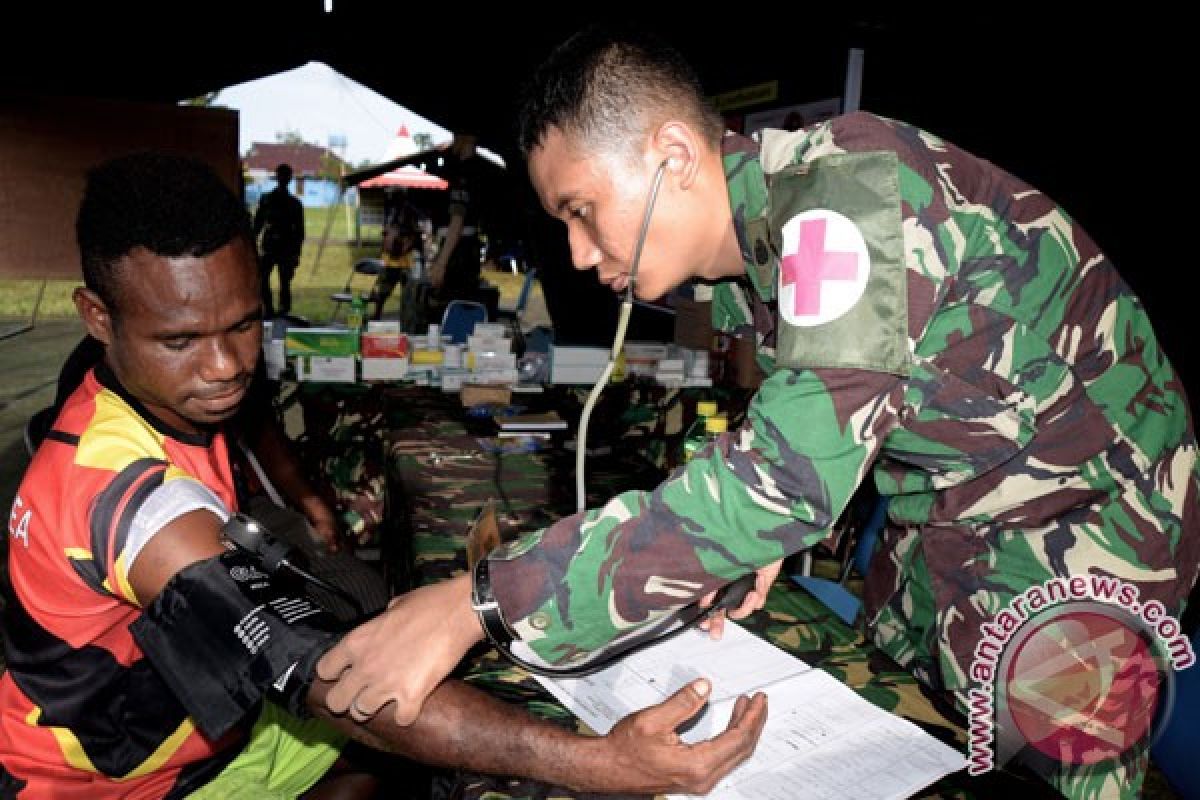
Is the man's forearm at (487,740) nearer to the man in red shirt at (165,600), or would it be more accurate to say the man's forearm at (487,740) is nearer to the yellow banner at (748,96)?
the man in red shirt at (165,600)

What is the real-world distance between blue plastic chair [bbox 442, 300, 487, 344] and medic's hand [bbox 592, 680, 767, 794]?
445 cm

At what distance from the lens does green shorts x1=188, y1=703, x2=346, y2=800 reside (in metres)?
1.36

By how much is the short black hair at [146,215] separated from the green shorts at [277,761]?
808 millimetres

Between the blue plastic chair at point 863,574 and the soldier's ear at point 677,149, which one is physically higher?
the soldier's ear at point 677,149

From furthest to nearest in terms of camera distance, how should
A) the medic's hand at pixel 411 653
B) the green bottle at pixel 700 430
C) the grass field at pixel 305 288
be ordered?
the grass field at pixel 305 288
the green bottle at pixel 700 430
the medic's hand at pixel 411 653

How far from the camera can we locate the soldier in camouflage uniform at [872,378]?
870 millimetres

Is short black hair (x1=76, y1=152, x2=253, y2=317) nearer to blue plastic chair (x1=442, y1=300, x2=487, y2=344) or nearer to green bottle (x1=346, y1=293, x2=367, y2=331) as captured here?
green bottle (x1=346, y1=293, x2=367, y2=331)

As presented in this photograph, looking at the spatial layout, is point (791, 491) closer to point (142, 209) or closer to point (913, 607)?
point (913, 607)

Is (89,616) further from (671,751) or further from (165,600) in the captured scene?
(671,751)

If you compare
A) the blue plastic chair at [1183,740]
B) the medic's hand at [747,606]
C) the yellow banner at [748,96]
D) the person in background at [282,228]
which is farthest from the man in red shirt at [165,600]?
the person in background at [282,228]

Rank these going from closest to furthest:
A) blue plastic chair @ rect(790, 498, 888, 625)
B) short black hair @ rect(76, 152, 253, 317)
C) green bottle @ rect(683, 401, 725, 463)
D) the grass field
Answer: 1. short black hair @ rect(76, 152, 253, 317)
2. green bottle @ rect(683, 401, 725, 463)
3. blue plastic chair @ rect(790, 498, 888, 625)
4. the grass field

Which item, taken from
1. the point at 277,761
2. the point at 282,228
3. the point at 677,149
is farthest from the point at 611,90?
the point at 282,228

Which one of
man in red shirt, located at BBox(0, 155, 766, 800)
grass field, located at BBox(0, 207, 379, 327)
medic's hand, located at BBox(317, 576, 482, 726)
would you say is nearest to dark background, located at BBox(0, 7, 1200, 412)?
man in red shirt, located at BBox(0, 155, 766, 800)

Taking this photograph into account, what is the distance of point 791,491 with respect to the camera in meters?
0.87
